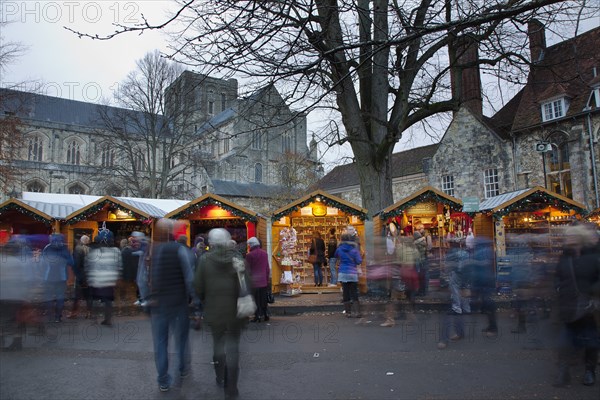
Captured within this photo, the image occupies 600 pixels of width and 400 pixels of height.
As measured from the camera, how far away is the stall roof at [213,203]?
14648 mm

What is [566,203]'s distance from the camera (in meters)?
14.2

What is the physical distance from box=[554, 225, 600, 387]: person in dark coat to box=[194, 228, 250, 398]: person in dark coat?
3.58 metres

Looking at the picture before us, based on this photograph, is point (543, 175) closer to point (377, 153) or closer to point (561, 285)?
point (377, 153)

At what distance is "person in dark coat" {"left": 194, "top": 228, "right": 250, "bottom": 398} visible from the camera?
4562mm

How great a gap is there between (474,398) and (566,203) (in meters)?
11.8

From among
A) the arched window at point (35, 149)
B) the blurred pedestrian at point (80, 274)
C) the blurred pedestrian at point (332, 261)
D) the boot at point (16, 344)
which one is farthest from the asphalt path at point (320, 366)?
the arched window at point (35, 149)

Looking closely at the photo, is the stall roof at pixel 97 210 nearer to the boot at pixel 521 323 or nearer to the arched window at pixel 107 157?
the boot at pixel 521 323

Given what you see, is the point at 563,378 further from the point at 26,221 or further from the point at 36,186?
the point at 36,186

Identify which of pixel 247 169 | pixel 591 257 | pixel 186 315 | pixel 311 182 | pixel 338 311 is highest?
pixel 247 169

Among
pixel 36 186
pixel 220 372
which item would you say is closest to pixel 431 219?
pixel 220 372

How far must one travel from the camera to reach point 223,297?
457 cm

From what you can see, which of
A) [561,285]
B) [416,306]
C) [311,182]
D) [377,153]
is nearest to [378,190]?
[377,153]

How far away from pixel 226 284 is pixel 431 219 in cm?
1316

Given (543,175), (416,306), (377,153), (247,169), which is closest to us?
(416,306)
